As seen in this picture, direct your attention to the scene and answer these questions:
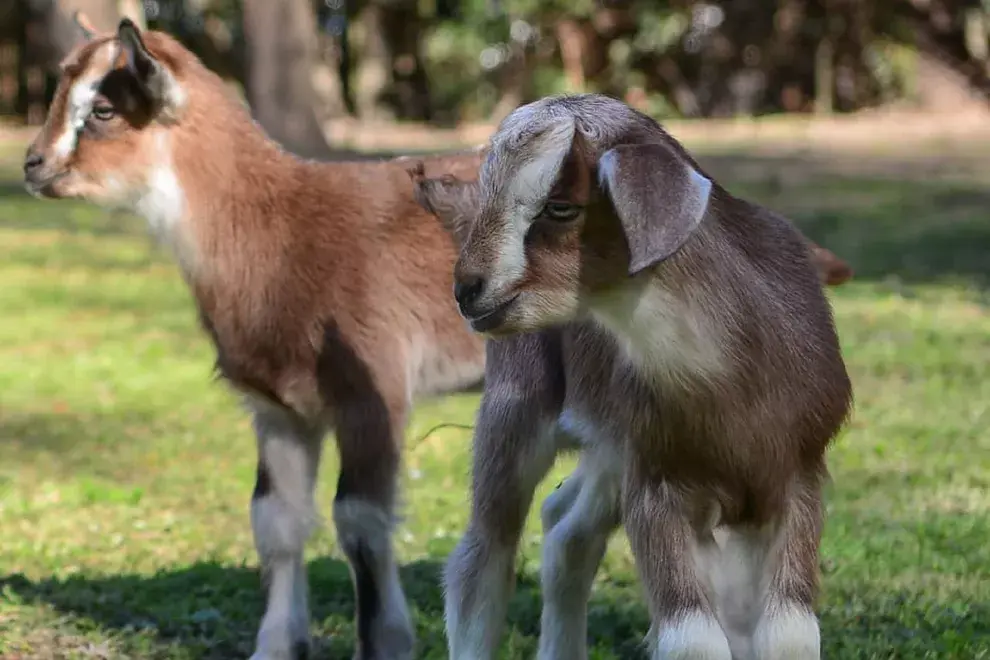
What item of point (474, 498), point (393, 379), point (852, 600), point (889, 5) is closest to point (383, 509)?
point (393, 379)

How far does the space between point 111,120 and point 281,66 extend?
1333 centimetres

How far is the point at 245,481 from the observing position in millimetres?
8648

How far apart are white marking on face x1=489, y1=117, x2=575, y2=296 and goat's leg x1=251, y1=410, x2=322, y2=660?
220 cm

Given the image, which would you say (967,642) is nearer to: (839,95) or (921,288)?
(921,288)

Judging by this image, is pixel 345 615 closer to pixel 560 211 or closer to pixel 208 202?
pixel 208 202

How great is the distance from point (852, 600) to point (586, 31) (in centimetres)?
2147

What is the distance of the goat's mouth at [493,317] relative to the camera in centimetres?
383

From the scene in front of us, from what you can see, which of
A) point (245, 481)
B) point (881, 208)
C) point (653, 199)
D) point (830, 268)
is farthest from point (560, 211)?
point (881, 208)

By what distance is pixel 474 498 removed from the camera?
16.1 ft

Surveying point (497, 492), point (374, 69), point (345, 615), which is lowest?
point (374, 69)

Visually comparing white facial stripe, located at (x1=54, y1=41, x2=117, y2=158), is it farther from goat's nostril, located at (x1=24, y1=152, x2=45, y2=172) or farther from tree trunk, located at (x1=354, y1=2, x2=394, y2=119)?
tree trunk, located at (x1=354, y1=2, x2=394, y2=119)

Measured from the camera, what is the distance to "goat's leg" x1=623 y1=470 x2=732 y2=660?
13.0 ft

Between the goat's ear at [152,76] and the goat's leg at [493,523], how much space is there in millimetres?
1787

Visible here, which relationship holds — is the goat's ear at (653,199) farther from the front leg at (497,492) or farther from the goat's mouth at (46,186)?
the goat's mouth at (46,186)
